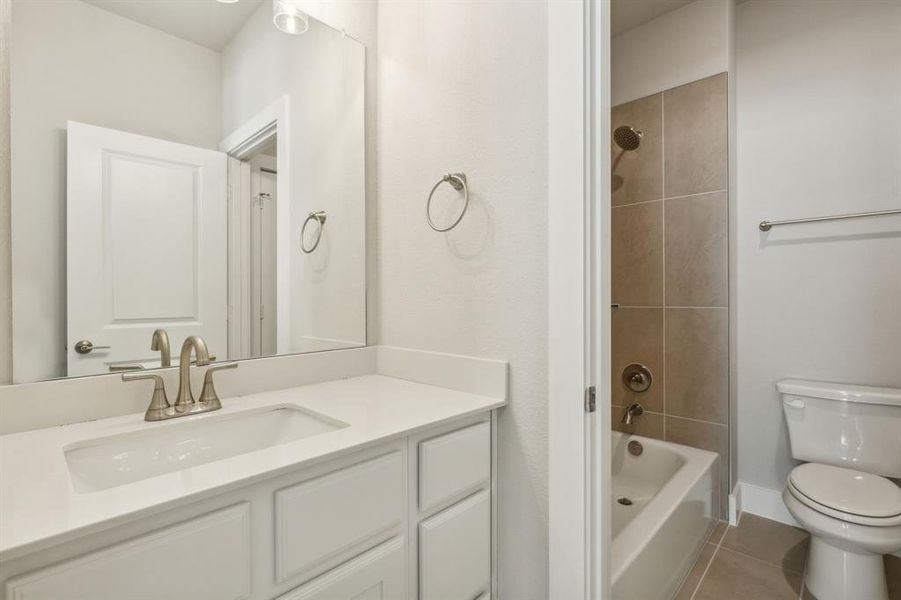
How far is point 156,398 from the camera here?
992mm

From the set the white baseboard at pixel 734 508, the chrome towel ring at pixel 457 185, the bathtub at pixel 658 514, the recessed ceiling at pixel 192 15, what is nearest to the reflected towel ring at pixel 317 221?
the chrome towel ring at pixel 457 185

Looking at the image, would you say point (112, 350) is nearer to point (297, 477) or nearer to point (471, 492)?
point (297, 477)

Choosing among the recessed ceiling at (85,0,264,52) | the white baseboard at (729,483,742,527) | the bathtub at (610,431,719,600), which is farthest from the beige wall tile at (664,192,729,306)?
the recessed ceiling at (85,0,264,52)

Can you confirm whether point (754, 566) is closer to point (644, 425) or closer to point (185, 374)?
point (644, 425)

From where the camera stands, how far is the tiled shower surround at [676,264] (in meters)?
2.06

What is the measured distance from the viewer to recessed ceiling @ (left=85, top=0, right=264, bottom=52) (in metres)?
1.08

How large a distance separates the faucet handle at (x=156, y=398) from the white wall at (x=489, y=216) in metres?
0.70

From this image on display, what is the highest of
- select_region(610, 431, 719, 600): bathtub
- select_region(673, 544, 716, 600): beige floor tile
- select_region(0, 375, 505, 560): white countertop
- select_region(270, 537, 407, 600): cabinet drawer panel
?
select_region(0, 375, 505, 560): white countertop

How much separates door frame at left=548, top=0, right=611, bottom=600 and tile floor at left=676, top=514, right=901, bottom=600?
3.07 feet

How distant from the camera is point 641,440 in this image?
2260mm

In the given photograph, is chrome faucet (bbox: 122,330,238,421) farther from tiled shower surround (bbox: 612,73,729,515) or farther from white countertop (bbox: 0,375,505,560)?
tiled shower surround (bbox: 612,73,729,515)

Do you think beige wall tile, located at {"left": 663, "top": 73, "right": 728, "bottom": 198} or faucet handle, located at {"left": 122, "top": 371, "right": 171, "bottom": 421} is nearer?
faucet handle, located at {"left": 122, "top": 371, "right": 171, "bottom": 421}

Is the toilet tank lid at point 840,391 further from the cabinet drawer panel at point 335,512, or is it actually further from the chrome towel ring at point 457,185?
the cabinet drawer panel at point 335,512

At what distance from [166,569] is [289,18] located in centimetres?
151
